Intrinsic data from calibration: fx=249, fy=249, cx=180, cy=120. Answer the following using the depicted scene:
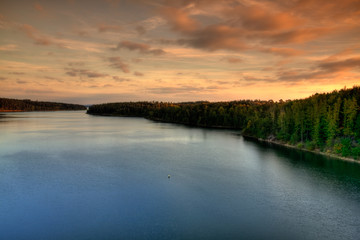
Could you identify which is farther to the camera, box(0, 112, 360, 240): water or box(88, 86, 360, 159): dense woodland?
box(88, 86, 360, 159): dense woodland

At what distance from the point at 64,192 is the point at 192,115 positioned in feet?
Answer: 353

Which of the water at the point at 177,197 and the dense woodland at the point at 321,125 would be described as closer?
the water at the point at 177,197

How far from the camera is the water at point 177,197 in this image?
757 inches

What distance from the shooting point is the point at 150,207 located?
23328 millimetres

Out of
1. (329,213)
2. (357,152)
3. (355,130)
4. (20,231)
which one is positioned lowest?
(20,231)

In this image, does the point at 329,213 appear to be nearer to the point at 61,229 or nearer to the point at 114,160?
the point at 61,229

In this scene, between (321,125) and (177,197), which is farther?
(321,125)

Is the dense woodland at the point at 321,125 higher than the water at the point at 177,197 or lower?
Result: higher

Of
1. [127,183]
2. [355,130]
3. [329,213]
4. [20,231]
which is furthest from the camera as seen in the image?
[355,130]

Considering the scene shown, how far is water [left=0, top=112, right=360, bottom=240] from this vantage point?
Answer: 1923 cm

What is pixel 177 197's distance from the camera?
25.8 metres

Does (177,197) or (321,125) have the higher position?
(321,125)

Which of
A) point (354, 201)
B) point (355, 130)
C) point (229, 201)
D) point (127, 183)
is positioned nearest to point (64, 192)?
point (127, 183)

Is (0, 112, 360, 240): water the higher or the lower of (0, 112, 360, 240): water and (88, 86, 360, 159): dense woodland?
the lower
